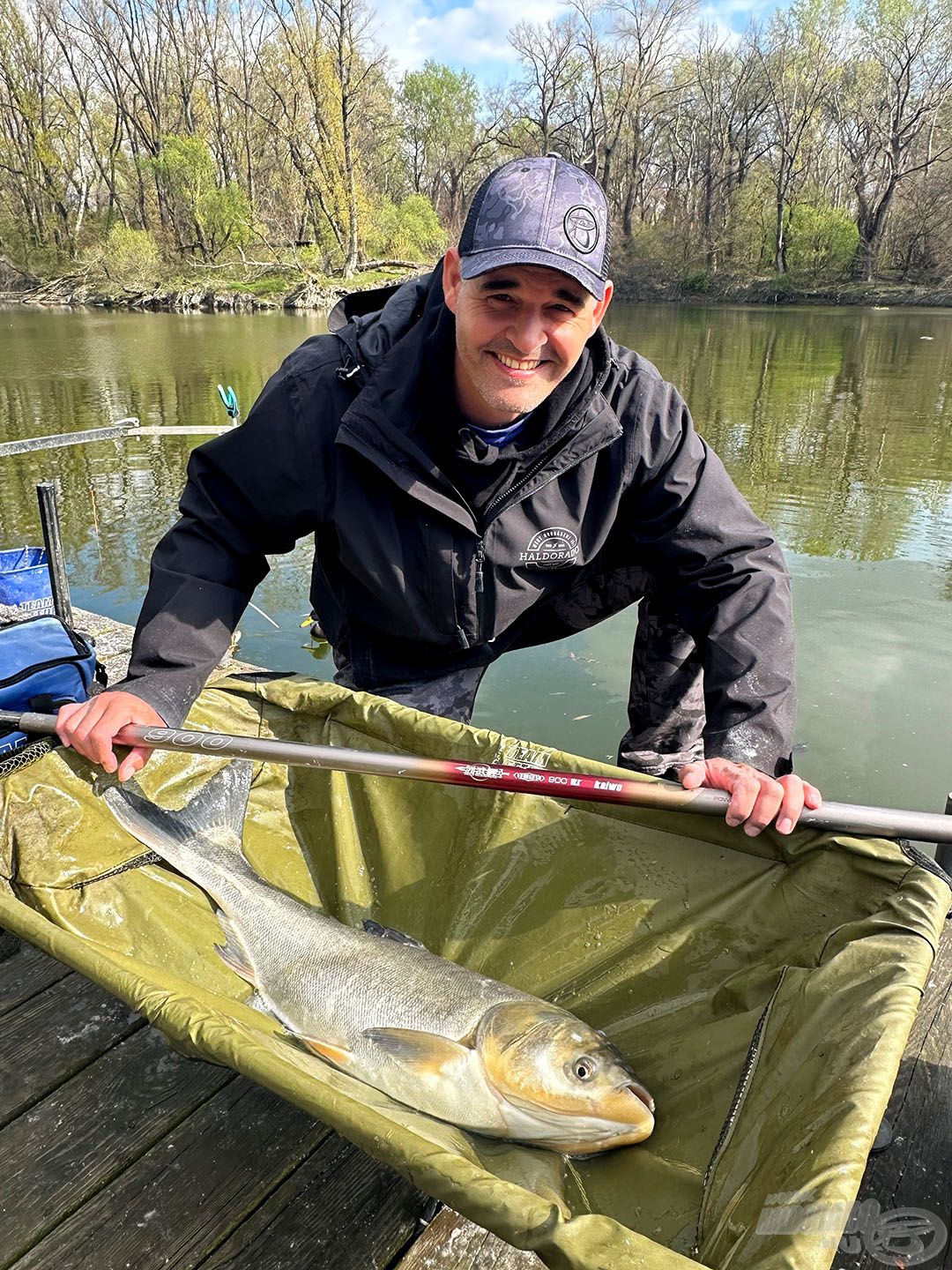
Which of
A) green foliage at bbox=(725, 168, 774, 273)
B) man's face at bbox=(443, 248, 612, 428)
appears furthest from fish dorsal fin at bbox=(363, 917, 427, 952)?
green foliage at bbox=(725, 168, 774, 273)

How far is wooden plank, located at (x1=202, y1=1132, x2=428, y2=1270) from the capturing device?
5.51 feet

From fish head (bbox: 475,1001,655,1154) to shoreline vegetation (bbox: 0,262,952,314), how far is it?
31.1 metres

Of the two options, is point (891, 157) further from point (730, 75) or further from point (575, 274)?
point (575, 274)

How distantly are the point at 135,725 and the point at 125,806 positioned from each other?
0.26 meters

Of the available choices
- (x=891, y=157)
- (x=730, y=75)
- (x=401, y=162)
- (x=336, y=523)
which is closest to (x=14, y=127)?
(x=401, y=162)

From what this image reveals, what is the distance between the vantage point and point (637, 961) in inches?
84.2

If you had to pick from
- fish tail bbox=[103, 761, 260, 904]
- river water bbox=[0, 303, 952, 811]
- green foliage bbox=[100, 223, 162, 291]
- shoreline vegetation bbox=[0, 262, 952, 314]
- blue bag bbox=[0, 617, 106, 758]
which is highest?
green foliage bbox=[100, 223, 162, 291]

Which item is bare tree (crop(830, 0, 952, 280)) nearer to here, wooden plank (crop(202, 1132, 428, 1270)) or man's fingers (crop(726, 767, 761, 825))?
man's fingers (crop(726, 767, 761, 825))

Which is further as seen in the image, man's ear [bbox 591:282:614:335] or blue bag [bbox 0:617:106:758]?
blue bag [bbox 0:617:106:758]

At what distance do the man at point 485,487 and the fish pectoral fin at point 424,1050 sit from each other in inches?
38.8

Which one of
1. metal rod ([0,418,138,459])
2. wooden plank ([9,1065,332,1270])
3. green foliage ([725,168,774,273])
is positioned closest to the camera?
wooden plank ([9,1065,332,1270])

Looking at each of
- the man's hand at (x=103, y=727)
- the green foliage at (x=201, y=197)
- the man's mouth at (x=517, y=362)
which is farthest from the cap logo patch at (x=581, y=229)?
the green foliage at (x=201, y=197)

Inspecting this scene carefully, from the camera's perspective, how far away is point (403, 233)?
4875cm

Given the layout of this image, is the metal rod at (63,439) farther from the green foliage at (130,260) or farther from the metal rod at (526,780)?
the green foliage at (130,260)
